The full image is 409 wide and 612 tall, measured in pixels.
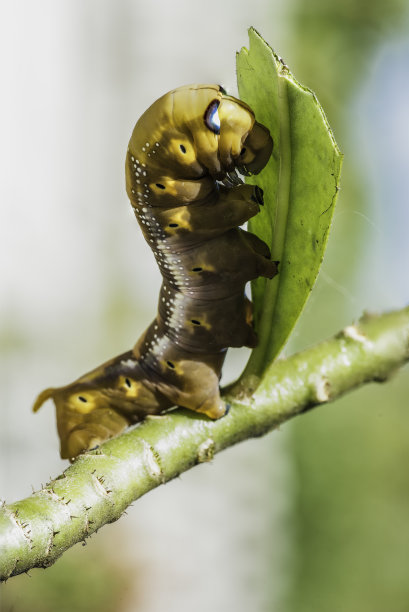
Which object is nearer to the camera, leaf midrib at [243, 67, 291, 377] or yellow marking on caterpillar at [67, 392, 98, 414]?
leaf midrib at [243, 67, 291, 377]

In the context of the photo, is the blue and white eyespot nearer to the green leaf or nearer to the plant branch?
the green leaf

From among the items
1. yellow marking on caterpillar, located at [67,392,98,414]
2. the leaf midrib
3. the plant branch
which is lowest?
the plant branch

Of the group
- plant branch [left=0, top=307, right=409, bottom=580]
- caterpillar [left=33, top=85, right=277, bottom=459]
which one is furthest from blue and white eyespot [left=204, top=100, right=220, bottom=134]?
A: plant branch [left=0, top=307, right=409, bottom=580]

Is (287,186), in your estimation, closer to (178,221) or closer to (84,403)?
(178,221)

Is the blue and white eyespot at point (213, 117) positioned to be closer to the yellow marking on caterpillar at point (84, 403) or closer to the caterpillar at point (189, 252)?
the caterpillar at point (189, 252)

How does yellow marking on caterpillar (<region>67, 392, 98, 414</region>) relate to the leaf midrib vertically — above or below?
below
